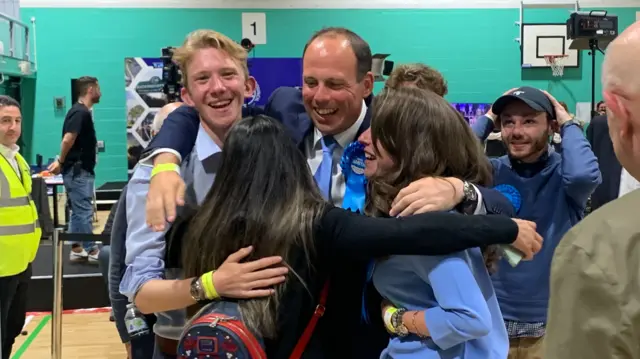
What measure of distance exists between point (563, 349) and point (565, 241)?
0.46ft

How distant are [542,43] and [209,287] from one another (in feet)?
36.0

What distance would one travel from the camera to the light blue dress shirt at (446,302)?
1335 millimetres

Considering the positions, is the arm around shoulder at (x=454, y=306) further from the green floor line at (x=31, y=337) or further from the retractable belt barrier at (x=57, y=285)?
the green floor line at (x=31, y=337)

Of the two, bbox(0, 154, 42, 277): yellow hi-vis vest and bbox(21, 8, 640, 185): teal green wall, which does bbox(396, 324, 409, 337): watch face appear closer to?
bbox(0, 154, 42, 277): yellow hi-vis vest

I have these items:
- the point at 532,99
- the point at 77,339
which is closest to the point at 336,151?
the point at 532,99

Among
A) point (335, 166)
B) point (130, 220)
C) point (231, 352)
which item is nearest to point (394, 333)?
point (231, 352)

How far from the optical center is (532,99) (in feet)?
7.90

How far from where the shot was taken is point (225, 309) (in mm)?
1441

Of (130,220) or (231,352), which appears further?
(130,220)

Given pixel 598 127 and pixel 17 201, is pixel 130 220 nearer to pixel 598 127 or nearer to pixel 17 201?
pixel 17 201

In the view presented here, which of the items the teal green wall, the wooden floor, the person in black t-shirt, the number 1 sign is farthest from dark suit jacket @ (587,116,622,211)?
the number 1 sign

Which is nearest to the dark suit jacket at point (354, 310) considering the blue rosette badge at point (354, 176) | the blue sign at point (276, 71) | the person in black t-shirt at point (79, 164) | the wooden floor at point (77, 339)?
the blue rosette badge at point (354, 176)

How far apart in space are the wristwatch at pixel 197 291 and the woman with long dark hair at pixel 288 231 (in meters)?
0.03

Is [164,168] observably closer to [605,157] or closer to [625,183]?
[625,183]
